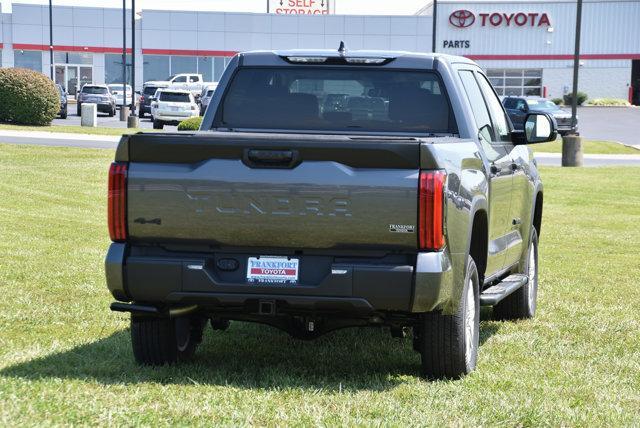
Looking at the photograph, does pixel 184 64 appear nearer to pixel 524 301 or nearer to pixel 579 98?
pixel 579 98

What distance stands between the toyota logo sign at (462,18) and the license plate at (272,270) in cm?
8029

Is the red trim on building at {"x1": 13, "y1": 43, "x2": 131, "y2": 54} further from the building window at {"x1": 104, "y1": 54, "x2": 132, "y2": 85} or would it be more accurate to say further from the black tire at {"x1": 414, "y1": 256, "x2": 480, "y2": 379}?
the black tire at {"x1": 414, "y1": 256, "x2": 480, "y2": 379}

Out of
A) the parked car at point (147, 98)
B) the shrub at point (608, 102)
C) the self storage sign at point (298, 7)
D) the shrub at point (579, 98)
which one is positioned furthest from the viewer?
the self storage sign at point (298, 7)

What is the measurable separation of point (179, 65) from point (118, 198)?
81.5 metres

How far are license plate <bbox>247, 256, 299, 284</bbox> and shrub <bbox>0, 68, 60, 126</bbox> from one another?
36.6m

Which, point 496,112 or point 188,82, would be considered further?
point 188,82

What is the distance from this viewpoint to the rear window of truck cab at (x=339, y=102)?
8016 millimetres

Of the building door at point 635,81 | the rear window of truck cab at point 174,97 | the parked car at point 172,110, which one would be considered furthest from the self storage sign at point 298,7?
the parked car at point 172,110

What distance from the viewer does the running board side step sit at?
7.66 meters

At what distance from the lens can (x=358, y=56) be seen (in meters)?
8.08

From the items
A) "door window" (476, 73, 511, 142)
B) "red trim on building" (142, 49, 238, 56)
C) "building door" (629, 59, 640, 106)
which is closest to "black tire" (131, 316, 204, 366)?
"door window" (476, 73, 511, 142)

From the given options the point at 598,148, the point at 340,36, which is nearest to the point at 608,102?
the point at 340,36

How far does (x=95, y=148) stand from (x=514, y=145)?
24.4 metres

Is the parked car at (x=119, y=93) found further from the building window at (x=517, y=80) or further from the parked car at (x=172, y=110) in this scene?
the building window at (x=517, y=80)
